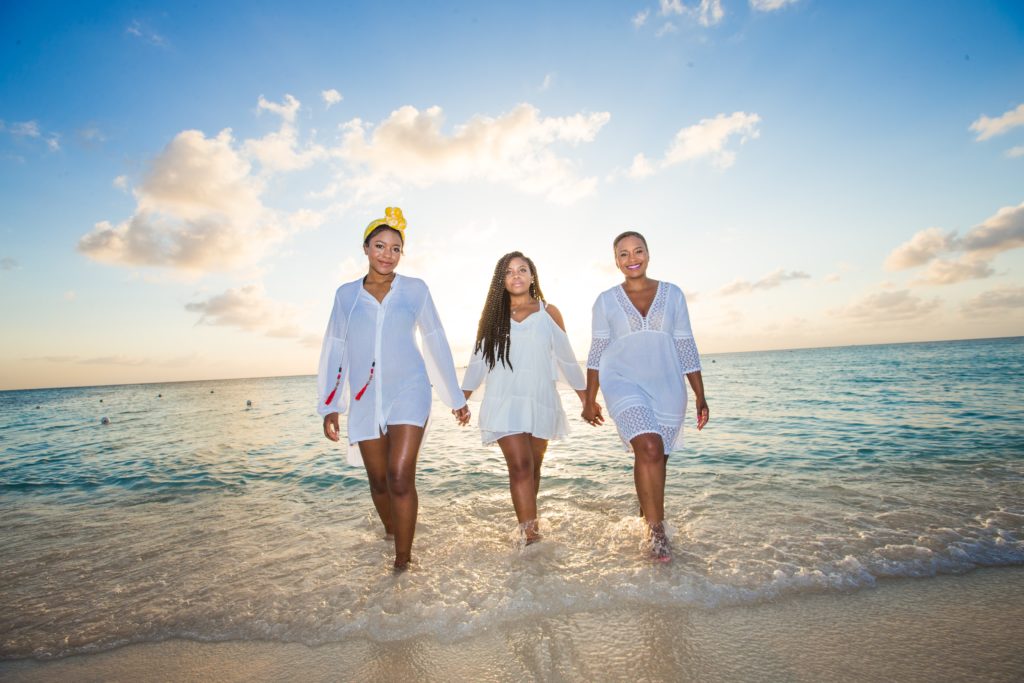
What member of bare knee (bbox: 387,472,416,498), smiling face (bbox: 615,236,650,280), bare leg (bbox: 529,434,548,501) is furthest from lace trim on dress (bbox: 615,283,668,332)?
bare knee (bbox: 387,472,416,498)

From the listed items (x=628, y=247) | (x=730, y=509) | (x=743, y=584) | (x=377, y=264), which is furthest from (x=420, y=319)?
(x=730, y=509)

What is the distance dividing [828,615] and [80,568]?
6.32m

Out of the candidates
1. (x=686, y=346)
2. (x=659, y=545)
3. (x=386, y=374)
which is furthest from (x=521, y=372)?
(x=659, y=545)

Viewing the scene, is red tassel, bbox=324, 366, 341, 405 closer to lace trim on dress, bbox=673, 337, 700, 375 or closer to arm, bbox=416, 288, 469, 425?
arm, bbox=416, 288, 469, 425

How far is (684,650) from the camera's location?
258 centimetres

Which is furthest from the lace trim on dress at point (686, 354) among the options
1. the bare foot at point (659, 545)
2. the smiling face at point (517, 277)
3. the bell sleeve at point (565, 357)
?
the smiling face at point (517, 277)

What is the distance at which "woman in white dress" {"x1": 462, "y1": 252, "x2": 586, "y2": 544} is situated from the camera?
169 inches

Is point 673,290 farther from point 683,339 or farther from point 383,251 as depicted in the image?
point 383,251

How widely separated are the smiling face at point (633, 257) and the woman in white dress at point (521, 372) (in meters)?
0.87

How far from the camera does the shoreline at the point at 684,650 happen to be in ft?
7.85

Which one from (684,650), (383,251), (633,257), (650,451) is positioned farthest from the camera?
(633,257)

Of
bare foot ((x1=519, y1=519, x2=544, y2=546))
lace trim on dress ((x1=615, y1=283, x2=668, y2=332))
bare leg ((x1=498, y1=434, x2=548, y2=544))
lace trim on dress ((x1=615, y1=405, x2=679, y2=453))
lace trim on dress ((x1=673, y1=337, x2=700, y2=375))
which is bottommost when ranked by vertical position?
bare foot ((x1=519, y1=519, x2=544, y2=546))

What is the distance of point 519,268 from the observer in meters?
4.53

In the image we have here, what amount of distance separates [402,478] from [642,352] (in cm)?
234
